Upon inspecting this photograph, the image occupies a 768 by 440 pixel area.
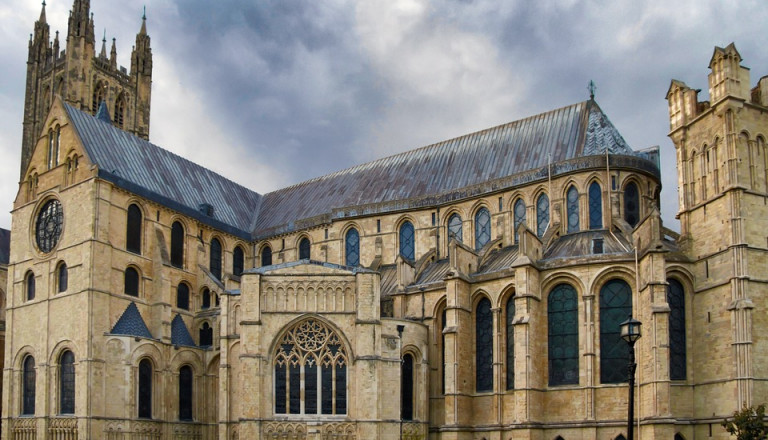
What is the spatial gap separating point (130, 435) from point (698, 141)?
1141 inches

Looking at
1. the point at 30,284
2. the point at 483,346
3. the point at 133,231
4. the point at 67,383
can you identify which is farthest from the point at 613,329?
the point at 30,284

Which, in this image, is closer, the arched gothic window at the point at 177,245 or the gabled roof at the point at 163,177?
the gabled roof at the point at 163,177

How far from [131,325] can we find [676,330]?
990 inches

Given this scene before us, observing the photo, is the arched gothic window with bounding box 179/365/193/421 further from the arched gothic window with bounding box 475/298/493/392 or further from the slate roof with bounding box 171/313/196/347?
the arched gothic window with bounding box 475/298/493/392

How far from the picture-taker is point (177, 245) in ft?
158

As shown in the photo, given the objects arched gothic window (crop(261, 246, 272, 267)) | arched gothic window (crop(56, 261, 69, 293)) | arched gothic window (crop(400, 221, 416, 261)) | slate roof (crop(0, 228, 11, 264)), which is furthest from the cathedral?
slate roof (crop(0, 228, 11, 264))

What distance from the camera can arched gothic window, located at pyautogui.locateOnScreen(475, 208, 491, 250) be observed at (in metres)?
44.9

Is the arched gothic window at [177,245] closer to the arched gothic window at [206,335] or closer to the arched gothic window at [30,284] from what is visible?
the arched gothic window at [206,335]

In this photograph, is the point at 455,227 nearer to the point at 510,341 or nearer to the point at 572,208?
the point at 572,208

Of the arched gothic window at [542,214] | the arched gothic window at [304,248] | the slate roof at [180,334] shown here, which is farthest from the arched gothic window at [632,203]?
the slate roof at [180,334]

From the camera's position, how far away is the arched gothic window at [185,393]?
4466 centimetres

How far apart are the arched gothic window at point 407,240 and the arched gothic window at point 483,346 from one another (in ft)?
25.0

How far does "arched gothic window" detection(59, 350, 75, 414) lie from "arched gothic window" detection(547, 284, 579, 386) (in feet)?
73.4

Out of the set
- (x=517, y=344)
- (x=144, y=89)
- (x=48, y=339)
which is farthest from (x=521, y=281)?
(x=144, y=89)
